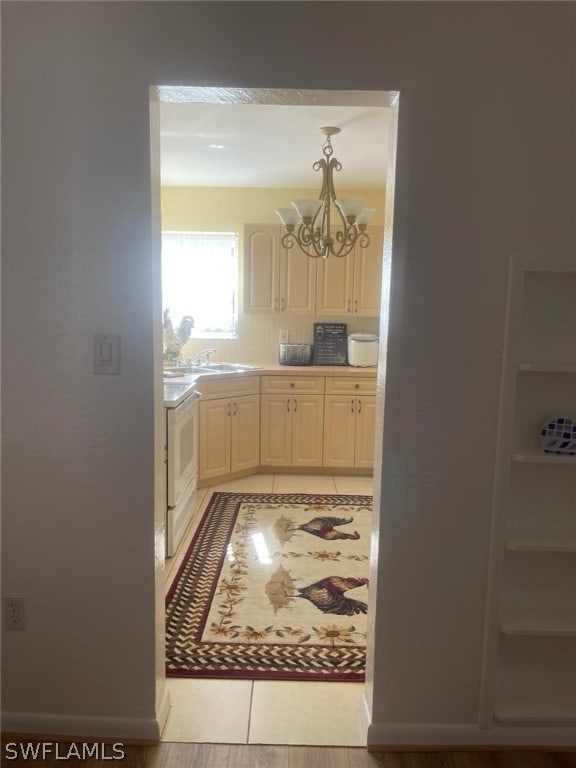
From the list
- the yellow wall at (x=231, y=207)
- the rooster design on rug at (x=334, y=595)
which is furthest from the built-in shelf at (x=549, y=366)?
the yellow wall at (x=231, y=207)

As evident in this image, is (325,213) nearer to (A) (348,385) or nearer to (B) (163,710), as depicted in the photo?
(A) (348,385)

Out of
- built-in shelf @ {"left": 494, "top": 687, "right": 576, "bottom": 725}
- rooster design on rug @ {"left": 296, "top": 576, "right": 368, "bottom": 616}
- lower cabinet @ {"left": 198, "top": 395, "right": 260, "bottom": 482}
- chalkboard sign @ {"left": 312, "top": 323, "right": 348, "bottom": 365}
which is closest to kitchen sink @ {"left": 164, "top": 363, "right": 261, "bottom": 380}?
lower cabinet @ {"left": 198, "top": 395, "right": 260, "bottom": 482}

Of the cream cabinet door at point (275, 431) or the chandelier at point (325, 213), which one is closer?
the chandelier at point (325, 213)

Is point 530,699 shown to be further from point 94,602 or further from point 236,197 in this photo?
point 236,197

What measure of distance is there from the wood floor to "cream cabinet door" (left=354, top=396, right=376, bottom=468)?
9.15 feet

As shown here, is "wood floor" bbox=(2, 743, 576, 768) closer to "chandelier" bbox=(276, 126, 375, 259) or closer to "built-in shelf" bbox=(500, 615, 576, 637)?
"built-in shelf" bbox=(500, 615, 576, 637)

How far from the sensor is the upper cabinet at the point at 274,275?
15.1 feet

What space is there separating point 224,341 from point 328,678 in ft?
10.9

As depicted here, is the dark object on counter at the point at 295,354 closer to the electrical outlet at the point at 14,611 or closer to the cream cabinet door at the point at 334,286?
the cream cabinet door at the point at 334,286

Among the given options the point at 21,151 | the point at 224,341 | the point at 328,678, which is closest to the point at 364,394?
the point at 224,341

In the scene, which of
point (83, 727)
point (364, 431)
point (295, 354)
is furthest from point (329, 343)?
point (83, 727)

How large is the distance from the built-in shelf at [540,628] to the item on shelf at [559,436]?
55cm

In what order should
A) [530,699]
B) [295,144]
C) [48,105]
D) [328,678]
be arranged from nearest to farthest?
1. [48,105]
2. [530,699]
3. [328,678]
4. [295,144]

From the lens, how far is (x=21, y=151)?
1.63 meters
